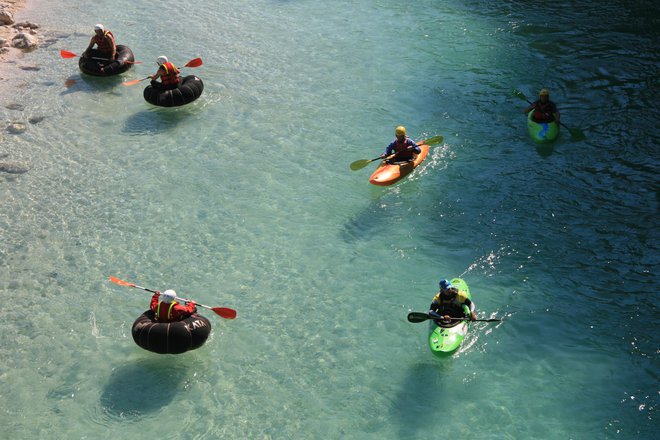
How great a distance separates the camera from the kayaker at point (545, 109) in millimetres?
15008

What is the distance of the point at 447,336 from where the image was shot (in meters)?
10.5

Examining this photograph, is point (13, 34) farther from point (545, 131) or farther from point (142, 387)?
point (545, 131)

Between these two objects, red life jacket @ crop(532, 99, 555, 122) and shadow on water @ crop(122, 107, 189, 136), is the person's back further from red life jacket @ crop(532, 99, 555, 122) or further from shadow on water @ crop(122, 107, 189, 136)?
shadow on water @ crop(122, 107, 189, 136)

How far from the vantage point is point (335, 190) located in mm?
14359

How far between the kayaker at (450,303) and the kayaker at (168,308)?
3.70m

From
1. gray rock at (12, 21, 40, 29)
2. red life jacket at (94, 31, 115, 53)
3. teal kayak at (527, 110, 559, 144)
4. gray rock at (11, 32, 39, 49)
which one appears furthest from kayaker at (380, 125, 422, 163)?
gray rock at (12, 21, 40, 29)

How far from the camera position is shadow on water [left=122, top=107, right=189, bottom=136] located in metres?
16.4


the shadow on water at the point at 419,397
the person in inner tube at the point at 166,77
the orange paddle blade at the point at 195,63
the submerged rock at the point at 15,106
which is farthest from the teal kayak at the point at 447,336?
the submerged rock at the point at 15,106

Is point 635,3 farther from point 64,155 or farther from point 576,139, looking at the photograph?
point 64,155

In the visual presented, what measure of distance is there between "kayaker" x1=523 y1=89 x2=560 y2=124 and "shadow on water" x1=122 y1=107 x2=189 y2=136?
791 cm

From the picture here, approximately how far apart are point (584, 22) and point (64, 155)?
14.0 meters

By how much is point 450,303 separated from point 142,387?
4.72 meters

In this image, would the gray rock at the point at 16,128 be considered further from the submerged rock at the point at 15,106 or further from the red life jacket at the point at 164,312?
the red life jacket at the point at 164,312

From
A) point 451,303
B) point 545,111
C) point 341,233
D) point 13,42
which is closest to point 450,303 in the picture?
point 451,303
